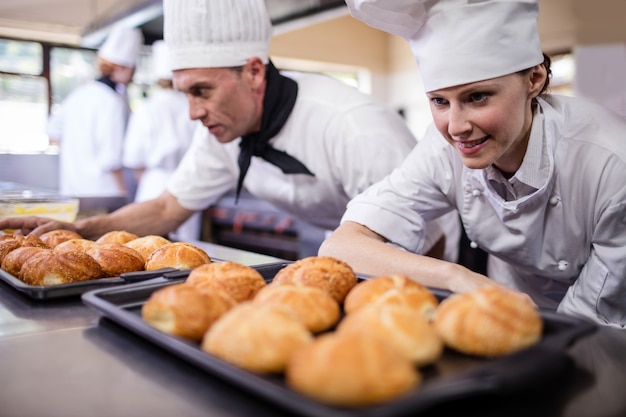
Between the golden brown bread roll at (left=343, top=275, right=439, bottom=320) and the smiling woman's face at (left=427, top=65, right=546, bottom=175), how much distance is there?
1.76 feet

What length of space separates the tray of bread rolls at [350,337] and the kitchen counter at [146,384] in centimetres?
3

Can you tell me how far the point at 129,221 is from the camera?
2217mm

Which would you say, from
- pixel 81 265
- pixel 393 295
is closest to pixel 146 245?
pixel 81 265

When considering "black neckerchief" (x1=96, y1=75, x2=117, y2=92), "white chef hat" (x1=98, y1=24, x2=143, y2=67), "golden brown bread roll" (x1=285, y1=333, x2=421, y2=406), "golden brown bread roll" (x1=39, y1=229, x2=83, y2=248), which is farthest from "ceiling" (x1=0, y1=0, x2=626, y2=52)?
"golden brown bread roll" (x1=285, y1=333, x2=421, y2=406)

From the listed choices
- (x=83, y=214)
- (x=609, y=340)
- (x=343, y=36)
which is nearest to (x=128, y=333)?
(x=609, y=340)

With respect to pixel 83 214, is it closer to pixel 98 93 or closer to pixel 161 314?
pixel 161 314

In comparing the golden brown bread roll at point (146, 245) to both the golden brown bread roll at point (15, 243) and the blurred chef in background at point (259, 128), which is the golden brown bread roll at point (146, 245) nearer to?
the golden brown bread roll at point (15, 243)

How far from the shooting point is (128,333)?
0.93 m

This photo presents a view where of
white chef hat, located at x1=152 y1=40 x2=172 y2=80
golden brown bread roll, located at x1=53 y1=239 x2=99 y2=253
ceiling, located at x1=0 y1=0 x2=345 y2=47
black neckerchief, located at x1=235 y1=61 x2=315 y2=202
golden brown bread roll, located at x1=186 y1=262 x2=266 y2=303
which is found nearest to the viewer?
golden brown bread roll, located at x1=186 y1=262 x2=266 y2=303

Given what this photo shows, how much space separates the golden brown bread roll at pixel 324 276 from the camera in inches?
38.2

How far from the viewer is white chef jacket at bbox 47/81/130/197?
460 centimetres

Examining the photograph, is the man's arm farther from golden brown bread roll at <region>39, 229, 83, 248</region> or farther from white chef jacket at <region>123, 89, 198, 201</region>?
white chef jacket at <region>123, 89, 198, 201</region>

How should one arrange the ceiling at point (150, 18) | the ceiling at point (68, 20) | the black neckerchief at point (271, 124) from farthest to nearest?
1. the ceiling at point (68, 20)
2. the ceiling at point (150, 18)
3. the black neckerchief at point (271, 124)

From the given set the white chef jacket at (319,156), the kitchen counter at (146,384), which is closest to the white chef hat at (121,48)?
the white chef jacket at (319,156)
